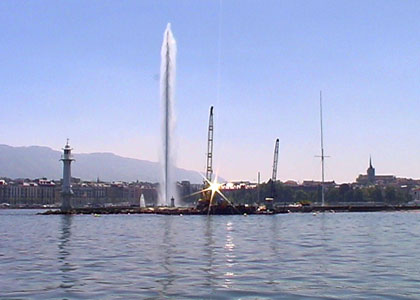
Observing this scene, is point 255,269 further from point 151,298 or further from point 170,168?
point 170,168

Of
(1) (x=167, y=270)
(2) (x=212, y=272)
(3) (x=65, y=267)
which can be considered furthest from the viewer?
(3) (x=65, y=267)

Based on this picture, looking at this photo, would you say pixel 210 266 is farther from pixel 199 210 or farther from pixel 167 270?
pixel 199 210

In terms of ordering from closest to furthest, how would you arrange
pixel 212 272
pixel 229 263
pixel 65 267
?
pixel 212 272
pixel 65 267
pixel 229 263

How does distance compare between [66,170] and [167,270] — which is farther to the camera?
[66,170]

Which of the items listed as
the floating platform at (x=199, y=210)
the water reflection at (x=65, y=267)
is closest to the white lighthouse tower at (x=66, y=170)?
the floating platform at (x=199, y=210)

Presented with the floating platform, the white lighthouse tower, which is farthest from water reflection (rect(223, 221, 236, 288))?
the white lighthouse tower

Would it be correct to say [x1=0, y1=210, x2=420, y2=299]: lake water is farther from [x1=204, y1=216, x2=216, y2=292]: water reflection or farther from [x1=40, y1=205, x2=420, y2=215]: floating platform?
[x1=40, y1=205, x2=420, y2=215]: floating platform

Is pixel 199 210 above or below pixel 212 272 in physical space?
above

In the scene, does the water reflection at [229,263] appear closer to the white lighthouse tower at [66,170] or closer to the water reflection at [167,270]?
the water reflection at [167,270]

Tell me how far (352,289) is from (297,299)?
9.01ft

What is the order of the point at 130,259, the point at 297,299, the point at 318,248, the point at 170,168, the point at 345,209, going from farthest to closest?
the point at 345,209 < the point at 170,168 < the point at 318,248 < the point at 130,259 < the point at 297,299

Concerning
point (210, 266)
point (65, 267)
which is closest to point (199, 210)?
point (210, 266)

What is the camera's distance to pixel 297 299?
62.4 feet

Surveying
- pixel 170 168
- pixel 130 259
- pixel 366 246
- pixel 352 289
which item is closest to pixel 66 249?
pixel 130 259
